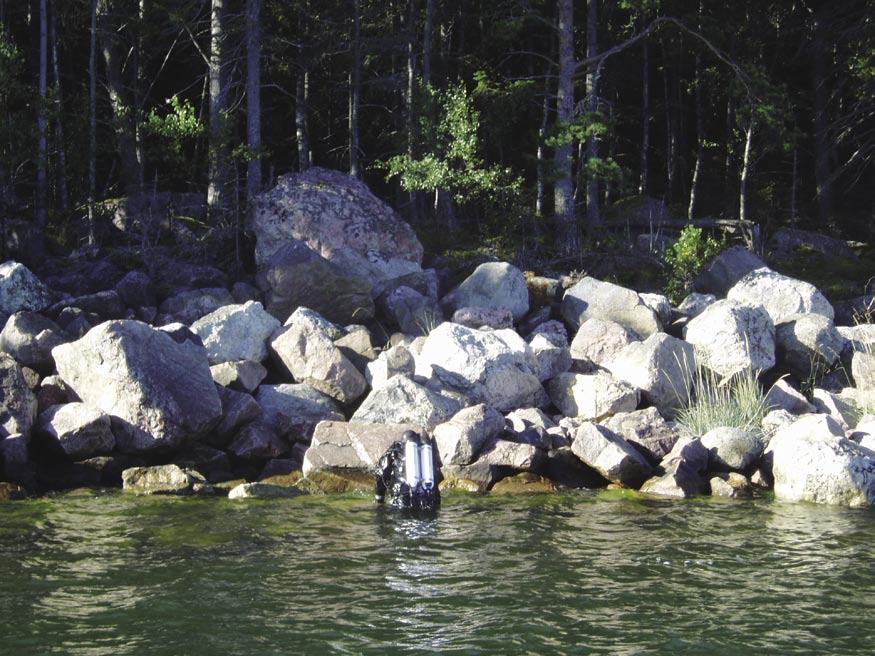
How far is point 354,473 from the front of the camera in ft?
37.6

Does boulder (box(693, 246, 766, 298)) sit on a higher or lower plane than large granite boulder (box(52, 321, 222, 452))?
higher

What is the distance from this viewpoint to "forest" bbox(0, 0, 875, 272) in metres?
20.4

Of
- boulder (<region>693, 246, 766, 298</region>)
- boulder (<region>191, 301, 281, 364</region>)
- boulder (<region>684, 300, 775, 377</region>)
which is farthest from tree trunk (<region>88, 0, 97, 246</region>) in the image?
boulder (<region>684, 300, 775, 377</region>)

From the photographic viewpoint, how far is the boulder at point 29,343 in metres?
13.2

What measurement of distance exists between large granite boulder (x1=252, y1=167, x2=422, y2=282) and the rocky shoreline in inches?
2.1

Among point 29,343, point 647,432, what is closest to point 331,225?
point 29,343

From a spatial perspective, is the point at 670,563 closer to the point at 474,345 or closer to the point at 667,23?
the point at 474,345

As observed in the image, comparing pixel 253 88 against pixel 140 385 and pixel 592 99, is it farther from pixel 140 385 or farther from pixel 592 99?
pixel 140 385

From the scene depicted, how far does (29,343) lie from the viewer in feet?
43.4

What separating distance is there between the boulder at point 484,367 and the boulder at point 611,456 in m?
1.78

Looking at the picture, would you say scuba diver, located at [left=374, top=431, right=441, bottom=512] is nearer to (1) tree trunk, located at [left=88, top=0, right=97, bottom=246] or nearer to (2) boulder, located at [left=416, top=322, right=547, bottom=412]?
(2) boulder, located at [left=416, top=322, right=547, bottom=412]

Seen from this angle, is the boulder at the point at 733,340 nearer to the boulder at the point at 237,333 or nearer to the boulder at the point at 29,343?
the boulder at the point at 237,333

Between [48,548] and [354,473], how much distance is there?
3.49m

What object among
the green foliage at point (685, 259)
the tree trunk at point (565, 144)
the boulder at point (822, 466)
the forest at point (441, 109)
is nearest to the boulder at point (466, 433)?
the boulder at point (822, 466)
